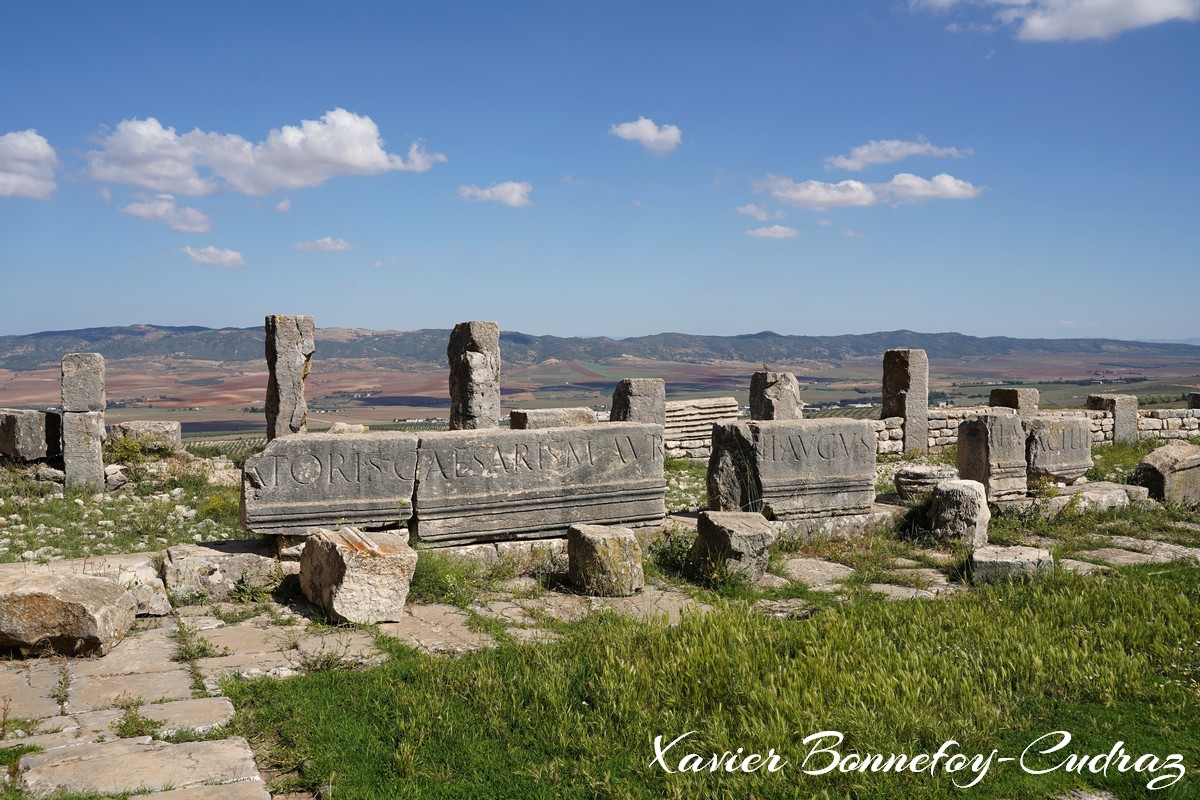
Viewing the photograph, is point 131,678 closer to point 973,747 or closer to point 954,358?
point 973,747

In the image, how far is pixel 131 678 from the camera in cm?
470

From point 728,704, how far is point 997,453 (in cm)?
726

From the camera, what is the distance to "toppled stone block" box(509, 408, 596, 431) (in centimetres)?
1000

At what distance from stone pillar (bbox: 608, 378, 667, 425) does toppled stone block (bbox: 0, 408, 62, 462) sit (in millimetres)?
8614

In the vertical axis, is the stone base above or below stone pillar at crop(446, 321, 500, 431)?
below

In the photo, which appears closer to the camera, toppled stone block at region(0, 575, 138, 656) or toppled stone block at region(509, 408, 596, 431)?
toppled stone block at region(0, 575, 138, 656)

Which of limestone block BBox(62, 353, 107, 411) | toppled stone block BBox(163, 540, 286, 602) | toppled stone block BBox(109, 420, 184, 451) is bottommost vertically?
toppled stone block BBox(163, 540, 286, 602)

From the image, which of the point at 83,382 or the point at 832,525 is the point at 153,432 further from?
the point at 832,525

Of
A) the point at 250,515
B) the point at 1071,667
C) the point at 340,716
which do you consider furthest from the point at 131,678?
the point at 1071,667

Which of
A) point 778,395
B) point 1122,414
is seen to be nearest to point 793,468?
point 778,395

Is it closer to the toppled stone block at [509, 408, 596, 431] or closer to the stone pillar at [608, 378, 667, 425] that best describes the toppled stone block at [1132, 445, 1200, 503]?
the stone pillar at [608, 378, 667, 425]

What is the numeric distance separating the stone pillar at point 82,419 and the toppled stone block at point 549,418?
7.20m

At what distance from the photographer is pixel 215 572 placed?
6355 millimetres

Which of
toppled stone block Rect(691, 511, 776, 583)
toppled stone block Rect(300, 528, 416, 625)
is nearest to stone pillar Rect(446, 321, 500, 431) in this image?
toppled stone block Rect(691, 511, 776, 583)
